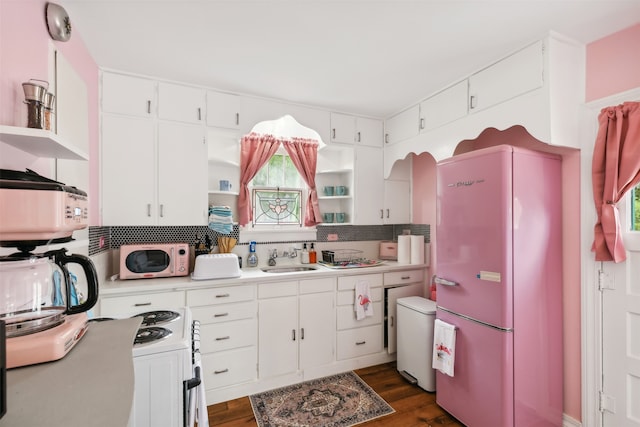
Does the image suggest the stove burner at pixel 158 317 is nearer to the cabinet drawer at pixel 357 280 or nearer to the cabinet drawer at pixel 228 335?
the cabinet drawer at pixel 228 335

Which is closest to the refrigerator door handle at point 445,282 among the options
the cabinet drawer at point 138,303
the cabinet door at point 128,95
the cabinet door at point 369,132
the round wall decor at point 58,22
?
the cabinet door at point 369,132

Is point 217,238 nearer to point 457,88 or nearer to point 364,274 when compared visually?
point 364,274

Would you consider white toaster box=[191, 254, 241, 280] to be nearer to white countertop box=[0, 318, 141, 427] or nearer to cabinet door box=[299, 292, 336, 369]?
cabinet door box=[299, 292, 336, 369]

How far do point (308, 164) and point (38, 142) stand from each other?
247 centimetres

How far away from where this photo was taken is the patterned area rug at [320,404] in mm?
2242

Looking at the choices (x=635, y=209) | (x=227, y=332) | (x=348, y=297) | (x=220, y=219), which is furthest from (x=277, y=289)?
(x=635, y=209)

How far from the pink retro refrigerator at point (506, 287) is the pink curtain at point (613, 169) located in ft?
0.76

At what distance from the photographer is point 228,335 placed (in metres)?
2.49

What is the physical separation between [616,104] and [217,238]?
3204 mm

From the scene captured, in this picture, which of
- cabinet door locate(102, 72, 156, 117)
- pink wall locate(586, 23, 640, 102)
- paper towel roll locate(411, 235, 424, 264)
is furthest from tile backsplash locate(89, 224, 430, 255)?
pink wall locate(586, 23, 640, 102)

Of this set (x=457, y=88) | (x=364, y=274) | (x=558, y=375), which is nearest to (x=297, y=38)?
(x=457, y=88)

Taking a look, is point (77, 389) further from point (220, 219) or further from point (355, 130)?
point (355, 130)

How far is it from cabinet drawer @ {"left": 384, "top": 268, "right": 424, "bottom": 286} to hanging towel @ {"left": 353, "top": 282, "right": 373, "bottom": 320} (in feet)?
0.83

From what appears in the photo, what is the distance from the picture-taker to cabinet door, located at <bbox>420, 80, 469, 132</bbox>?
8.20ft
